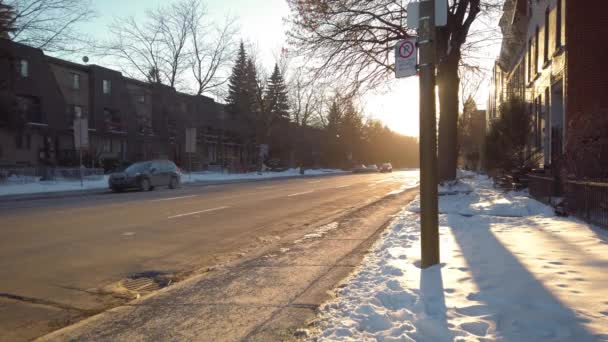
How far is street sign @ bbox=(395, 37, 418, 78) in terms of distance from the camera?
220 inches

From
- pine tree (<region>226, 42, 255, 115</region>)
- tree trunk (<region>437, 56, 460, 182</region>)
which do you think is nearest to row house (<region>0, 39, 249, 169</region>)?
pine tree (<region>226, 42, 255, 115</region>)

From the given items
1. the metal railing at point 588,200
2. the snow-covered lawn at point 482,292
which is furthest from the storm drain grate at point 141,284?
the metal railing at point 588,200

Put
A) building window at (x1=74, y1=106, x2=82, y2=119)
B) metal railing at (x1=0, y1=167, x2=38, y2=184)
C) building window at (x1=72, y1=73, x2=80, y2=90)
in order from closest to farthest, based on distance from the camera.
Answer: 1. metal railing at (x1=0, y1=167, x2=38, y2=184)
2. building window at (x1=74, y1=106, x2=82, y2=119)
3. building window at (x1=72, y1=73, x2=80, y2=90)

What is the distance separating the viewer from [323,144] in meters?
71.9

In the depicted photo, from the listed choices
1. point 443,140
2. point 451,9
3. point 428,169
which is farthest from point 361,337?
point 451,9

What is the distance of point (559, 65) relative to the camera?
15.9 meters

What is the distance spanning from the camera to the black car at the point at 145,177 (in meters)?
21.6

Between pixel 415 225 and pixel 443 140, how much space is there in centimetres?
785

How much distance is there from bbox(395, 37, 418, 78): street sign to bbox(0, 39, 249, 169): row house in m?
25.8

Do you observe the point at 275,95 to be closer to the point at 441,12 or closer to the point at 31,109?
the point at 31,109

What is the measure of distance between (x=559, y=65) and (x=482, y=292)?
14104 mm

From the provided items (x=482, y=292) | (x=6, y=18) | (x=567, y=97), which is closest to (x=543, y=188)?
(x=567, y=97)

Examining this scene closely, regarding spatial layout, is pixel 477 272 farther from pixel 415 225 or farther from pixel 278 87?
pixel 278 87

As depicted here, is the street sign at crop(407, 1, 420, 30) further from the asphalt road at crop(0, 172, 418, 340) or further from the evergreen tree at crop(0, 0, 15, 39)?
the evergreen tree at crop(0, 0, 15, 39)
